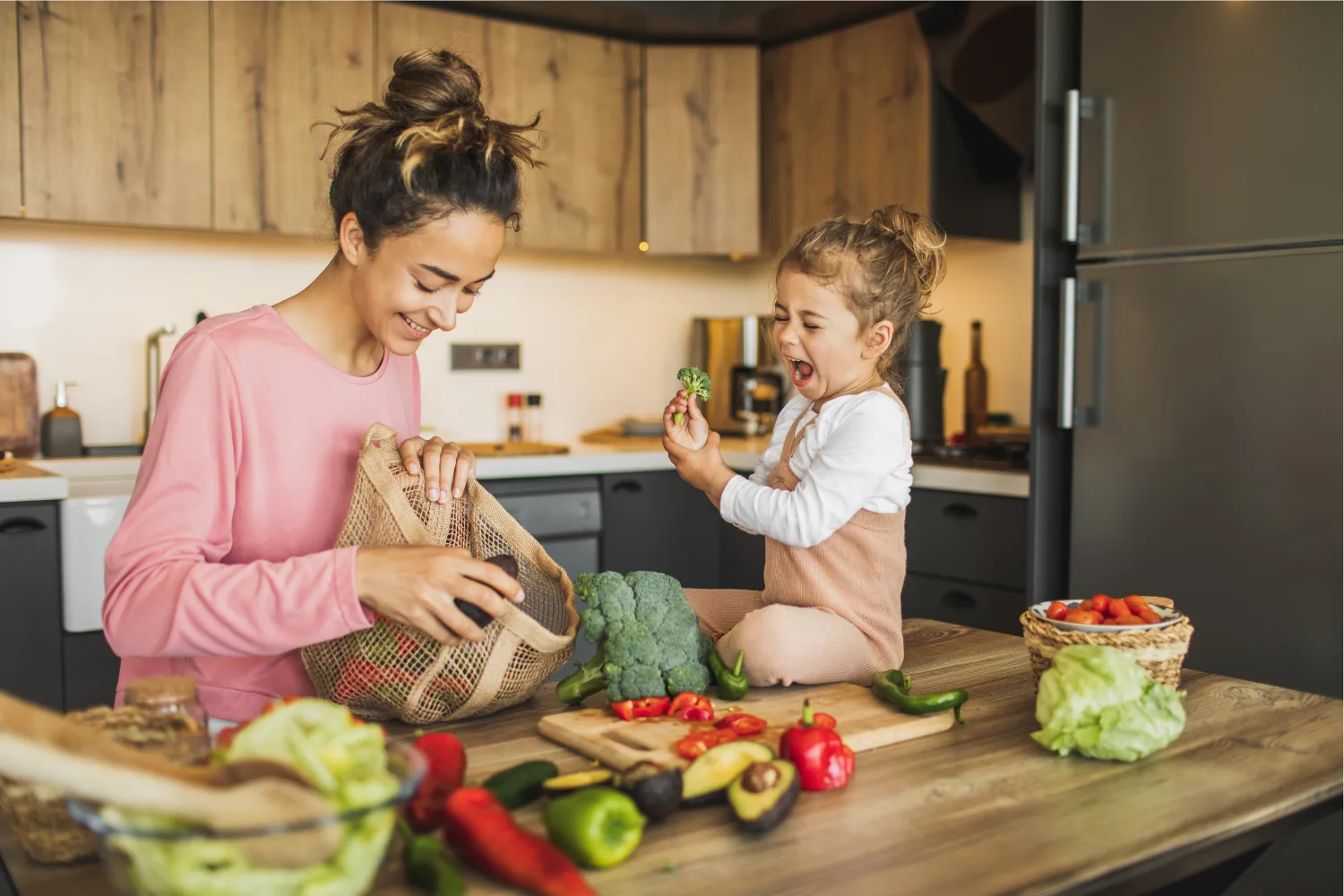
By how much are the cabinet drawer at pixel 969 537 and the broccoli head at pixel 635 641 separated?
1.90 meters

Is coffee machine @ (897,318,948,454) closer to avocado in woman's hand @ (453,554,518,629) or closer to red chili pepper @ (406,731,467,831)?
avocado in woman's hand @ (453,554,518,629)

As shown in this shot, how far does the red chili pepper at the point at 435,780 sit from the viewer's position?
38.9 inches

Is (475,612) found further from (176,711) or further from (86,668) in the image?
(86,668)

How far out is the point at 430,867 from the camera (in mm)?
879

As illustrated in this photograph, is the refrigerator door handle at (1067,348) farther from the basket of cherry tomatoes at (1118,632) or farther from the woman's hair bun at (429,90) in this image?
the woman's hair bun at (429,90)

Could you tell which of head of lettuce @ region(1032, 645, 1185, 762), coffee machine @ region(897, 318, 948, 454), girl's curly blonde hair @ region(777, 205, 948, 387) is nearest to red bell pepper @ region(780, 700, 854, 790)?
head of lettuce @ region(1032, 645, 1185, 762)

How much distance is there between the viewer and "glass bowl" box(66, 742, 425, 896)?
73 cm

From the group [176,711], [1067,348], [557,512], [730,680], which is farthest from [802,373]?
[557,512]

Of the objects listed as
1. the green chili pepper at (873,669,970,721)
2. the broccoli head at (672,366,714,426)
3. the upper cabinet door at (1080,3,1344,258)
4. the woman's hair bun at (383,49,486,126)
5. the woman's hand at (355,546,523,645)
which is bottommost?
the green chili pepper at (873,669,970,721)

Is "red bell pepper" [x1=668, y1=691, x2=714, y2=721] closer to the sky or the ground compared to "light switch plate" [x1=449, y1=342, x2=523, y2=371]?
closer to the ground

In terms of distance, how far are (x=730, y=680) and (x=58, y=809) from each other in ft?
2.28

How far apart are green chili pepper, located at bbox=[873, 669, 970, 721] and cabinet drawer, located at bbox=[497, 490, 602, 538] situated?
7.12 feet

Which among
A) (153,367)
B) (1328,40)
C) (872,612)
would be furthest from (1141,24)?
(153,367)

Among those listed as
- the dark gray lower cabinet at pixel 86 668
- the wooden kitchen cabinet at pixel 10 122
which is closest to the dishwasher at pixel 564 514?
the dark gray lower cabinet at pixel 86 668
